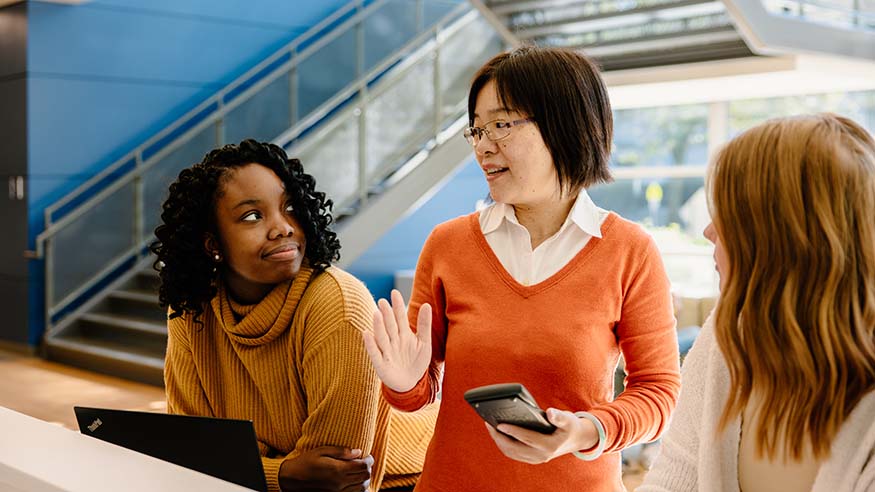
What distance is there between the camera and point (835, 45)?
655 centimetres

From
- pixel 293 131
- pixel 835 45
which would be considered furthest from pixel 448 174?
pixel 835 45

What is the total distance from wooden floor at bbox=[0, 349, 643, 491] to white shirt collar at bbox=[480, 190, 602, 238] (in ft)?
14.4

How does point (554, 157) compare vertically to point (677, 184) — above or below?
above

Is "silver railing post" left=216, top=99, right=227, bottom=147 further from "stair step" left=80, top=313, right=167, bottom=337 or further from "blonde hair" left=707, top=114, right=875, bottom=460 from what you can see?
"blonde hair" left=707, top=114, right=875, bottom=460

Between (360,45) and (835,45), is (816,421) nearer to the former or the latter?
(835,45)

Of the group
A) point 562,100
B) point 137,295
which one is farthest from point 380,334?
point 137,295

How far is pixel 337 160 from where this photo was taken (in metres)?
7.26

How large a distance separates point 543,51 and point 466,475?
75 cm

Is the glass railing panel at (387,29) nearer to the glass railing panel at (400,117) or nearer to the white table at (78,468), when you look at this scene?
Answer: the glass railing panel at (400,117)

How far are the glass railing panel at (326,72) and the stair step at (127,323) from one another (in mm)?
2510

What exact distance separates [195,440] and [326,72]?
7.86m

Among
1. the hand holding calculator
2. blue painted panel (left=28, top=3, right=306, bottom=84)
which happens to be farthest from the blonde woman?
blue painted panel (left=28, top=3, right=306, bottom=84)

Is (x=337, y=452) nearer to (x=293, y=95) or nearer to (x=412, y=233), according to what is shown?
(x=293, y=95)

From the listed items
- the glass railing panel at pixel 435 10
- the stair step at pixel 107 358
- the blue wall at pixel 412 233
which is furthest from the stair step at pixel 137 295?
the glass railing panel at pixel 435 10
